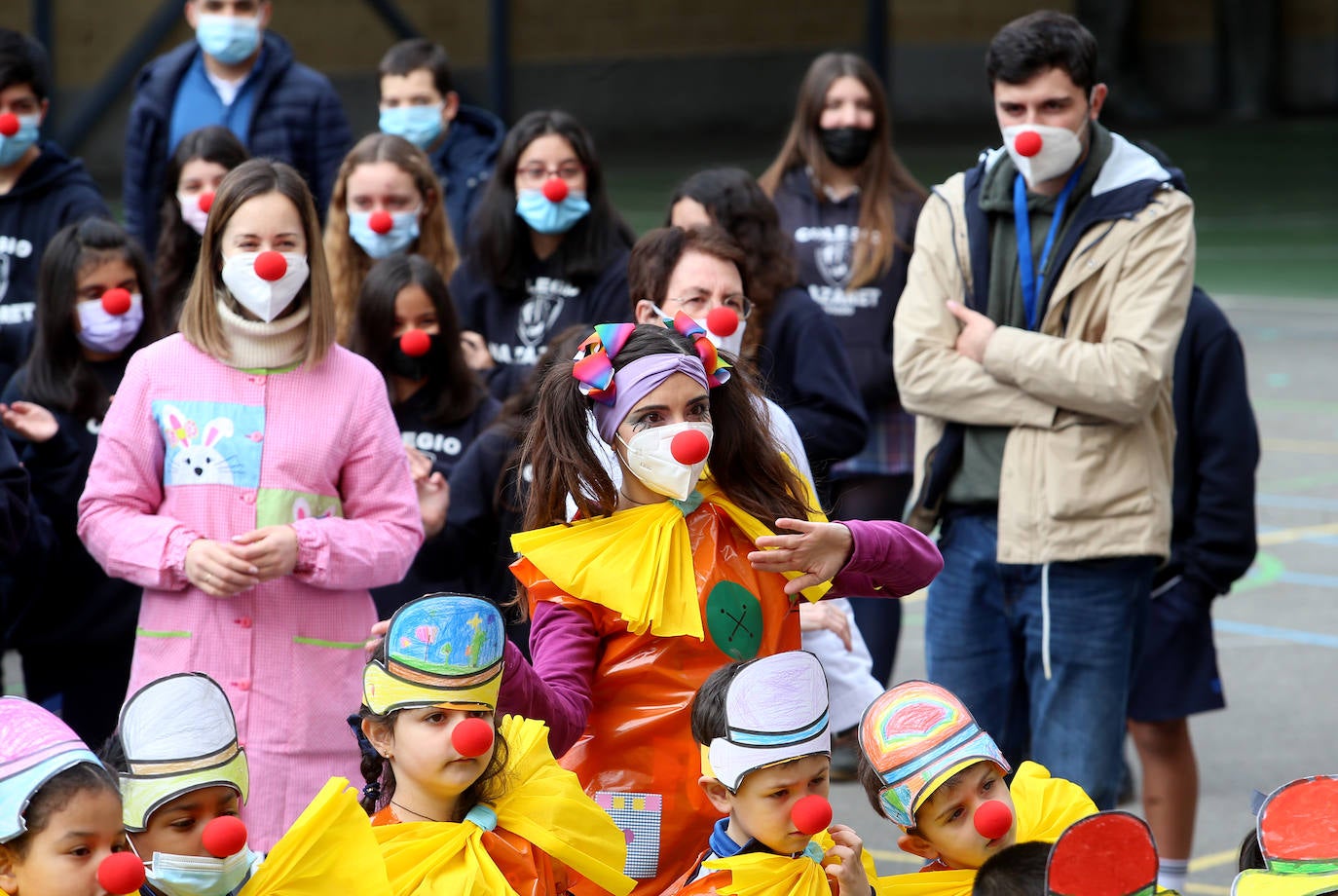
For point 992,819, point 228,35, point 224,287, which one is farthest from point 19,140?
point 992,819

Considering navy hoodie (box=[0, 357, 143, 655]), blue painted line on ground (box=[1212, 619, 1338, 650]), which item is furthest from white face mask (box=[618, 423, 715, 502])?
blue painted line on ground (box=[1212, 619, 1338, 650])

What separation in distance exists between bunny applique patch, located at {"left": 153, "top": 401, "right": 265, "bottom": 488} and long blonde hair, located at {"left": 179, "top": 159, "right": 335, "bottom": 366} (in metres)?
0.14

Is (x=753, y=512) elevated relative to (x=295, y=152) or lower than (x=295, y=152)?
lower

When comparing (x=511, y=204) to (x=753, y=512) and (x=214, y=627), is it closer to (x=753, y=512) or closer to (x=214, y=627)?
(x=214, y=627)

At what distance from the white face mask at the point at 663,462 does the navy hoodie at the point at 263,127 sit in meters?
4.05

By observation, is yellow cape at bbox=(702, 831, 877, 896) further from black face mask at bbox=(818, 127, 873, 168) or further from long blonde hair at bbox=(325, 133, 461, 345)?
black face mask at bbox=(818, 127, 873, 168)

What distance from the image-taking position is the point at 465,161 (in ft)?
24.0

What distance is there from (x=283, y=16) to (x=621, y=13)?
5.70 metres

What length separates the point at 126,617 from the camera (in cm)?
507

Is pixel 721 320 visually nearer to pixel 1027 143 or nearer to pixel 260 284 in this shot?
pixel 1027 143

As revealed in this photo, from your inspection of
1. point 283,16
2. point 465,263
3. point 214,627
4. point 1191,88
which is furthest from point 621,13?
point 214,627

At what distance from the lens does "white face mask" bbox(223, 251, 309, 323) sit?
415 cm

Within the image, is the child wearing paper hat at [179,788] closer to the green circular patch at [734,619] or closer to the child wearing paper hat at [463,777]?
the child wearing paper hat at [463,777]

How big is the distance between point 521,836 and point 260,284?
1690 millimetres
